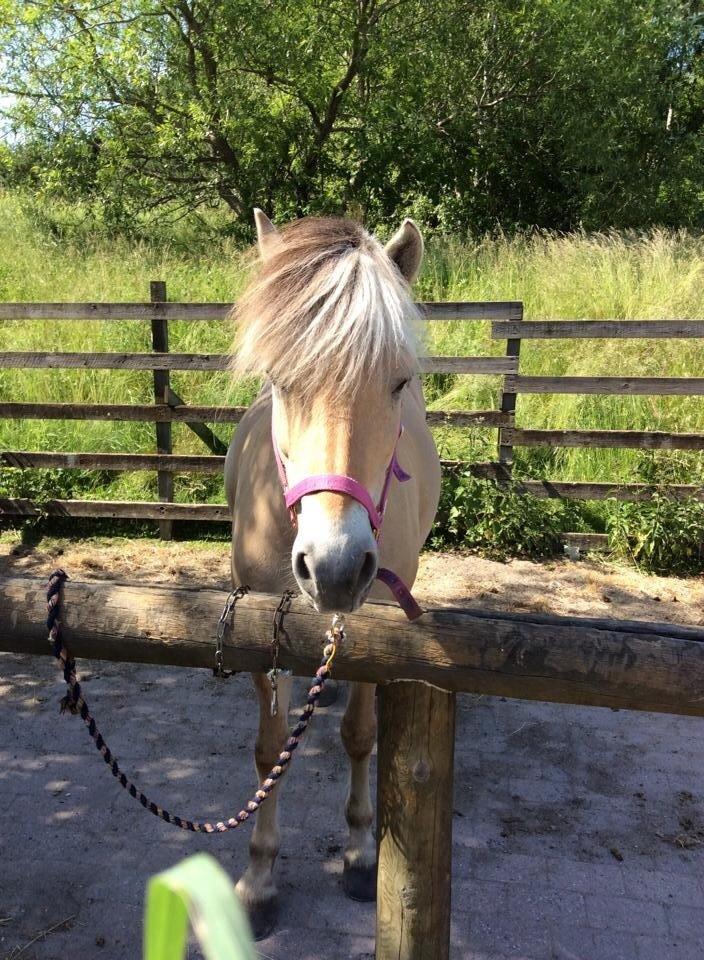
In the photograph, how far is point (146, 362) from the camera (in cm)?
592

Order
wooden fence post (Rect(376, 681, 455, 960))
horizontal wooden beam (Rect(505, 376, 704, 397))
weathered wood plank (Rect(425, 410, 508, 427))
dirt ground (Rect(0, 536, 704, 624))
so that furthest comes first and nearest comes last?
weathered wood plank (Rect(425, 410, 508, 427))
horizontal wooden beam (Rect(505, 376, 704, 397))
dirt ground (Rect(0, 536, 704, 624))
wooden fence post (Rect(376, 681, 455, 960))

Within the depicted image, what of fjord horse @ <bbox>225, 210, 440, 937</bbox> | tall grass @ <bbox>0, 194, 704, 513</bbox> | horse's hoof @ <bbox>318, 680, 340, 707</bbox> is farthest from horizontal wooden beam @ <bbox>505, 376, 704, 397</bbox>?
fjord horse @ <bbox>225, 210, 440, 937</bbox>

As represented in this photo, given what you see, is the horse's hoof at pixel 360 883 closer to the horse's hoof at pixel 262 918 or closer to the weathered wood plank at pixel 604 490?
the horse's hoof at pixel 262 918

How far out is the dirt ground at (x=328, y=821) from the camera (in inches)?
100

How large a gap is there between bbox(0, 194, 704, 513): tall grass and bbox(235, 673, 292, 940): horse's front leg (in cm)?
385

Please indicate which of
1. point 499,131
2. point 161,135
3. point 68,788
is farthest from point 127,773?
point 499,131

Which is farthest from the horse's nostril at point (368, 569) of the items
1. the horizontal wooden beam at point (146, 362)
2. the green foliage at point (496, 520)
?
the horizontal wooden beam at point (146, 362)

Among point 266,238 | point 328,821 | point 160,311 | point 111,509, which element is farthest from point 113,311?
point 328,821

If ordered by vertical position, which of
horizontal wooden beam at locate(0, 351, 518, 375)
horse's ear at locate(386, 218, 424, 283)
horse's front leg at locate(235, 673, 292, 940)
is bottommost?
horse's front leg at locate(235, 673, 292, 940)

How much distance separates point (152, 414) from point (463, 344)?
11.3ft

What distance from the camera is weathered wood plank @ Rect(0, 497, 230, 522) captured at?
19.8ft

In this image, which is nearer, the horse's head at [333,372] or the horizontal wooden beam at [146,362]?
the horse's head at [333,372]

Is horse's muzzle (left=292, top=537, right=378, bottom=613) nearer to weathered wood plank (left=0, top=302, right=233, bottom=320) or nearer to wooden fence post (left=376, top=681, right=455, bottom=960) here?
wooden fence post (left=376, top=681, right=455, bottom=960)

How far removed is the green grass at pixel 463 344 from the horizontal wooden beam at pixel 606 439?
0.39 m
